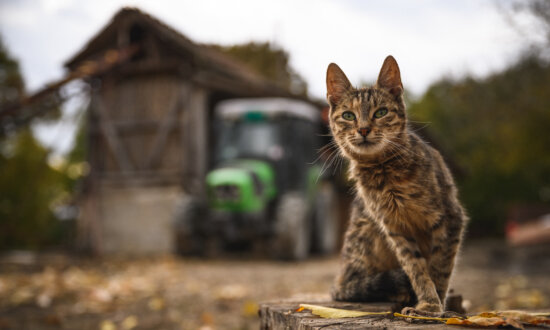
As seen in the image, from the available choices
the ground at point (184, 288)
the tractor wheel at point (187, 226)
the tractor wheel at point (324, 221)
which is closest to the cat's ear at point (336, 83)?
the ground at point (184, 288)

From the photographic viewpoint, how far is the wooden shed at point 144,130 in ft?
37.7

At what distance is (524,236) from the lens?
27.4 feet

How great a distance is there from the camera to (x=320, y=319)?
202cm

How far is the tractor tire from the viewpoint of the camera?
9039 millimetres

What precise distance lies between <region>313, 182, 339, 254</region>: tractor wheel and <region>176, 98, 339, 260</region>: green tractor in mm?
A: 25

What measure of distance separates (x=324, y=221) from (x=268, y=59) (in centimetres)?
1292

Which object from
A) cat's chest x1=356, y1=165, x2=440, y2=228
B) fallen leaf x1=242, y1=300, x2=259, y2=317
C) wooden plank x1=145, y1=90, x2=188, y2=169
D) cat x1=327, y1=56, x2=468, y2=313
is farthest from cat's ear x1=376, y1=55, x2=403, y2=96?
wooden plank x1=145, y1=90, x2=188, y2=169

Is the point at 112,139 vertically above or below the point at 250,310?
above

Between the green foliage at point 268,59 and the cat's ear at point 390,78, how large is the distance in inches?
763

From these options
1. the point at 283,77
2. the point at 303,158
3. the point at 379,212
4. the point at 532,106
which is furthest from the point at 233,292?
the point at 283,77

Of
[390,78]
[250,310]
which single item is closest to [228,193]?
[250,310]

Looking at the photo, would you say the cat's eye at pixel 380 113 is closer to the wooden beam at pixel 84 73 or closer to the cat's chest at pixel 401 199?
the cat's chest at pixel 401 199

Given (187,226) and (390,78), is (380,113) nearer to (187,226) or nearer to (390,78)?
(390,78)

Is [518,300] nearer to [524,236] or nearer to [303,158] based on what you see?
[524,236]
